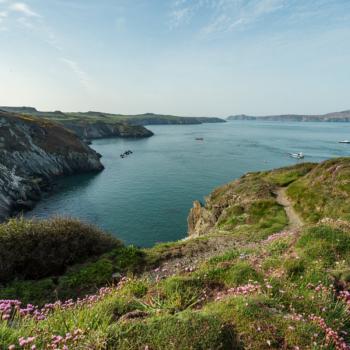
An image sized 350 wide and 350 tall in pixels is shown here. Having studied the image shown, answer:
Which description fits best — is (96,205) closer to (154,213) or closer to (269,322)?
(154,213)

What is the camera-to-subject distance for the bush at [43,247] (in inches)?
615

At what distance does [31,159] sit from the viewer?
284ft

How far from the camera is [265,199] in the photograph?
3584 cm

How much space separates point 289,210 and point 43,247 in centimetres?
2708

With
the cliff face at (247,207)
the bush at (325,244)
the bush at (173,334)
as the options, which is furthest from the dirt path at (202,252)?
the bush at (173,334)

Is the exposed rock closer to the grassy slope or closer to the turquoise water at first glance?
the turquoise water

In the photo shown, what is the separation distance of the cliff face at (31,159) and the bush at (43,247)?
144 ft

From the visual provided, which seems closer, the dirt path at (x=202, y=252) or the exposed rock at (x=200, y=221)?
the dirt path at (x=202, y=252)

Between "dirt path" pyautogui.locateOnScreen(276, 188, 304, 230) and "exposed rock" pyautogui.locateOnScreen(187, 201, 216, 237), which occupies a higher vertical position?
"dirt path" pyautogui.locateOnScreen(276, 188, 304, 230)

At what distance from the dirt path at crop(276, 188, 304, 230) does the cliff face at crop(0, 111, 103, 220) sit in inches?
2036

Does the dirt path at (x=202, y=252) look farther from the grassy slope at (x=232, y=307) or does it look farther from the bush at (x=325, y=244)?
the bush at (x=325, y=244)

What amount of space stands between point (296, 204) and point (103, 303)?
101 ft

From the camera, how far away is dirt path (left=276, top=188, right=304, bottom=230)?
2725 centimetres

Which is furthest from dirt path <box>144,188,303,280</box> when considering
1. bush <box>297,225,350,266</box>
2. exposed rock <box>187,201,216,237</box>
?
exposed rock <box>187,201,216,237</box>
